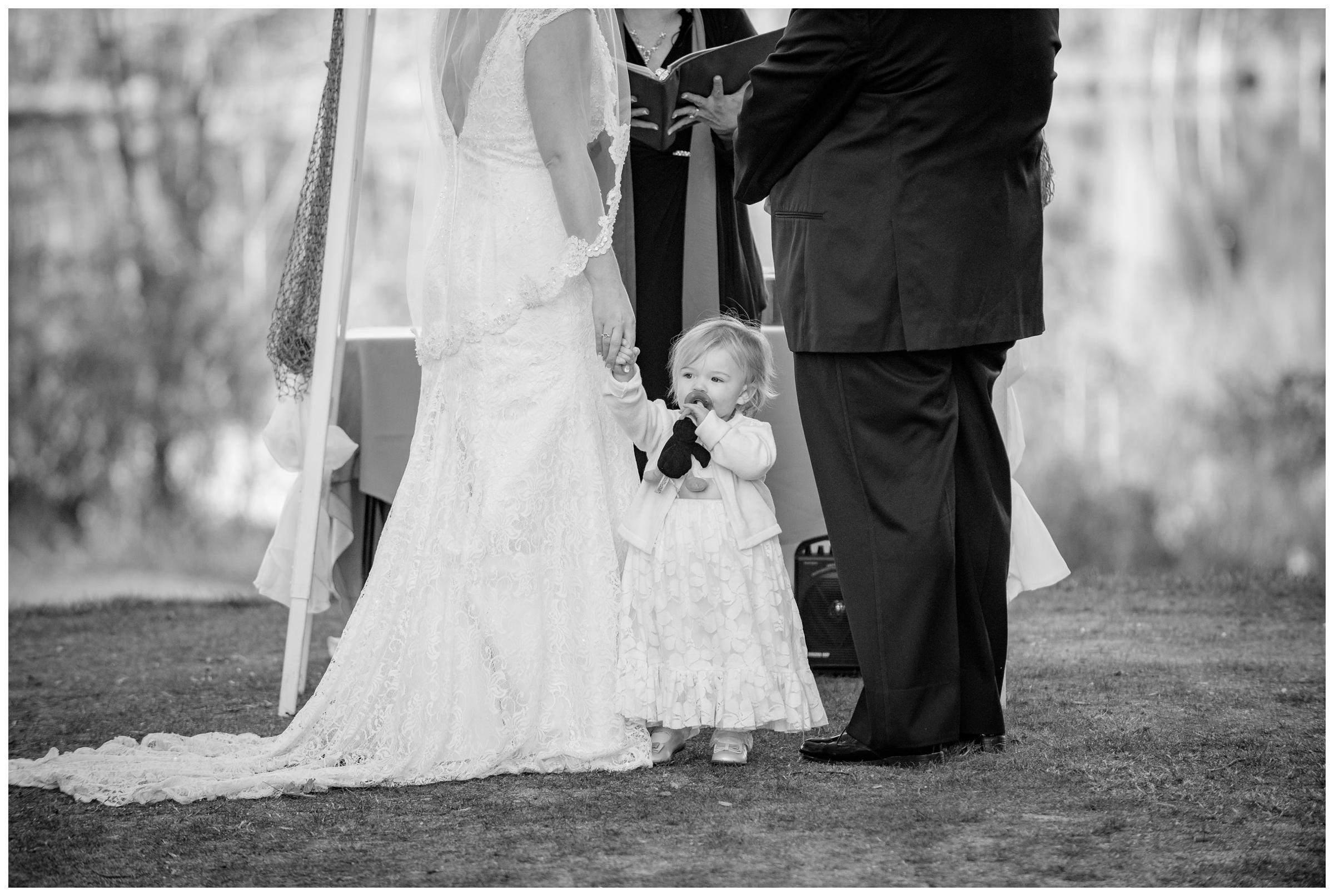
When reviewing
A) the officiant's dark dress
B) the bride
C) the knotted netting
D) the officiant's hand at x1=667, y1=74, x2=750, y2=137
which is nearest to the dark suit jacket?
the bride

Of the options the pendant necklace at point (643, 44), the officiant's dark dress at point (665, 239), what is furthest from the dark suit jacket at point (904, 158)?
the pendant necklace at point (643, 44)

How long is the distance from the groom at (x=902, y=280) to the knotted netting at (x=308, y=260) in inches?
48.9

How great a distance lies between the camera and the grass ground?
6.35 feet

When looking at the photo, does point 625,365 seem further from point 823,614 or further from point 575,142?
point 823,614

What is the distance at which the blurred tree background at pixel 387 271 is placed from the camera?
9000 millimetres

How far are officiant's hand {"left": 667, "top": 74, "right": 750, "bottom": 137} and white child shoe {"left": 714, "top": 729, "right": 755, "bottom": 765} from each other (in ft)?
4.19

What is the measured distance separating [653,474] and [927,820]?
0.82 meters

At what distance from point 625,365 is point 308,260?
120cm

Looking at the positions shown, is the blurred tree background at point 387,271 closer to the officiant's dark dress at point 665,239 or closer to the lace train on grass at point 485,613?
the officiant's dark dress at point 665,239

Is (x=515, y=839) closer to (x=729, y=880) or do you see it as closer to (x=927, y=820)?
(x=729, y=880)

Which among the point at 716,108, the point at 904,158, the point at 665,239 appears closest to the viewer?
the point at 904,158

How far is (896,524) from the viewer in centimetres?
254

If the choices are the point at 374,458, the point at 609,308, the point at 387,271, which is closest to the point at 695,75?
the point at 609,308

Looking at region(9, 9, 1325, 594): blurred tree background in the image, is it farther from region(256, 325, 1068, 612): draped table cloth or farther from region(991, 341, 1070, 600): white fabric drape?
region(991, 341, 1070, 600): white fabric drape
